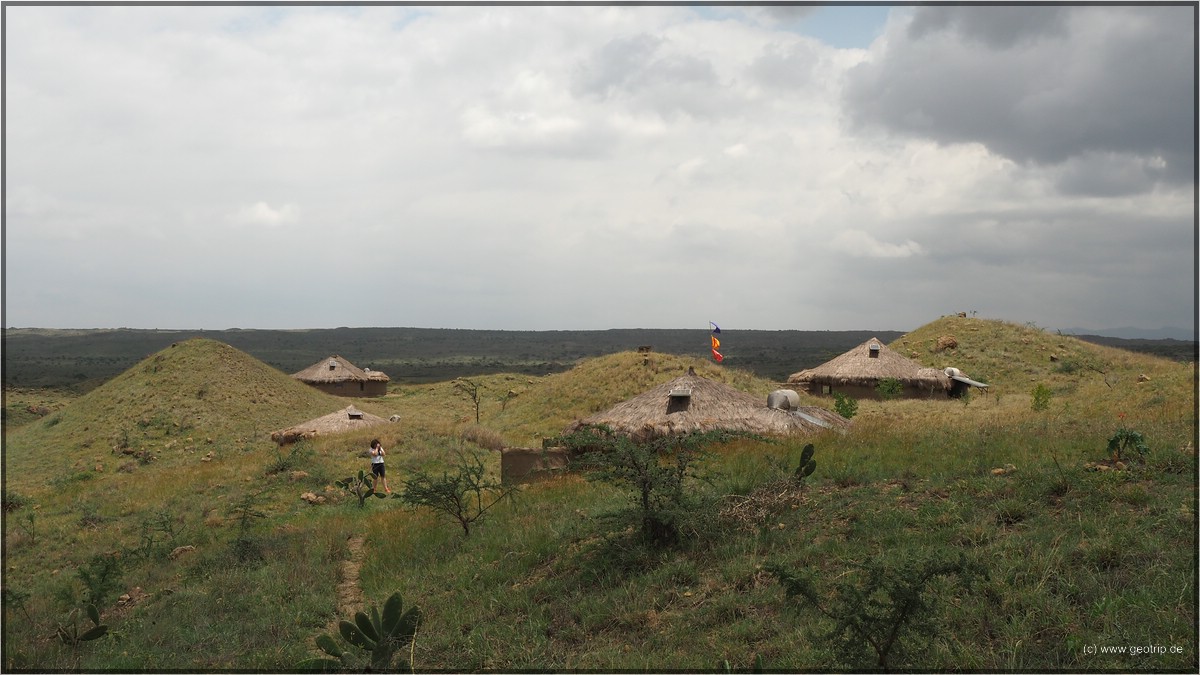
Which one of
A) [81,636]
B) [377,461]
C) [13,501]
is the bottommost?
[13,501]

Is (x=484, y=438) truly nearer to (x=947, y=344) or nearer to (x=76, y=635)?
(x=76, y=635)

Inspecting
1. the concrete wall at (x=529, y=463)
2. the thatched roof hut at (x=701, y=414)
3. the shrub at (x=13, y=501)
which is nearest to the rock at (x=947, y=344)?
the thatched roof hut at (x=701, y=414)

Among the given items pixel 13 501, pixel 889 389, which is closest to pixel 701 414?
pixel 889 389

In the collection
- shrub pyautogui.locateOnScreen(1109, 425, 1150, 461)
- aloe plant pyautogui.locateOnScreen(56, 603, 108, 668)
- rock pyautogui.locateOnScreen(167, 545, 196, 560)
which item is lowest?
rock pyautogui.locateOnScreen(167, 545, 196, 560)

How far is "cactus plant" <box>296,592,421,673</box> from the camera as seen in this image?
18.4ft

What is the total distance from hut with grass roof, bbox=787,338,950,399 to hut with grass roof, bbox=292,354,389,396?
28.9 metres

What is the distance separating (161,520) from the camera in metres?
14.3

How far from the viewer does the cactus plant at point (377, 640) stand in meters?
5.61

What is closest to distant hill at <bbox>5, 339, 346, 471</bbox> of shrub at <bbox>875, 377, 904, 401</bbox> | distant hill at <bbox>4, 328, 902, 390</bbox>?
shrub at <bbox>875, 377, 904, 401</bbox>

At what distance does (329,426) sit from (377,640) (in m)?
23.2

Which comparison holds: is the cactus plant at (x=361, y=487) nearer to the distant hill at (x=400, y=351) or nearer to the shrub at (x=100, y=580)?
the shrub at (x=100, y=580)

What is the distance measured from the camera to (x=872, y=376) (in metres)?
32.0

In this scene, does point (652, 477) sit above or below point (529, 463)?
above

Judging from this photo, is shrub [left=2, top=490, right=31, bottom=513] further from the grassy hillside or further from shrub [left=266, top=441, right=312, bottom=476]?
shrub [left=266, top=441, right=312, bottom=476]
